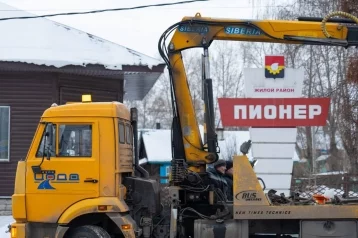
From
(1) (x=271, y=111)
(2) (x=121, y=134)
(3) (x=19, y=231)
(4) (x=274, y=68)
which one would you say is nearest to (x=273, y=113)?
(1) (x=271, y=111)

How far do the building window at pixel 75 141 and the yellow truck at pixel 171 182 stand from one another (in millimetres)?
15

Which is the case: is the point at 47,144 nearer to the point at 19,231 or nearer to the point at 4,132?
the point at 19,231

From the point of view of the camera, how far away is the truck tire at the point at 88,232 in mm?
9281

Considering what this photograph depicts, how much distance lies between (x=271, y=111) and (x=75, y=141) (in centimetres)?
811

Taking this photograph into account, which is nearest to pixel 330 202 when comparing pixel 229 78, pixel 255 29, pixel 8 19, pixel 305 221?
pixel 305 221

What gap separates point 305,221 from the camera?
913 cm

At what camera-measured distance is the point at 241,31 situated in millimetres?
10414

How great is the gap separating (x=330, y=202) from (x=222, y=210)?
5.49 feet

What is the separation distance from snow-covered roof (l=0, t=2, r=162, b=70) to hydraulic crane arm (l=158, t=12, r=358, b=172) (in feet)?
21.5

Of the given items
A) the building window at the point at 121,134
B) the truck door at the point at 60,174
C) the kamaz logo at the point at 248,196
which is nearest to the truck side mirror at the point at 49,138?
the truck door at the point at 60,174

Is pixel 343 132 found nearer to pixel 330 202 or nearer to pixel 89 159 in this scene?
pixel 330 202

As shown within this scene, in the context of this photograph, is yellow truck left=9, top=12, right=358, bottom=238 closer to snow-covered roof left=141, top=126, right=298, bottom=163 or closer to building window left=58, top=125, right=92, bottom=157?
building window left=58, top=125, right=92, bottom=157

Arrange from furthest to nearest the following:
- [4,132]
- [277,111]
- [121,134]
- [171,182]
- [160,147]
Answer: [160,147]
[4,132]
[277,111]
[171,182]
[121,134]

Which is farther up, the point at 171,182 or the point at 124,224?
the point at 171,182
